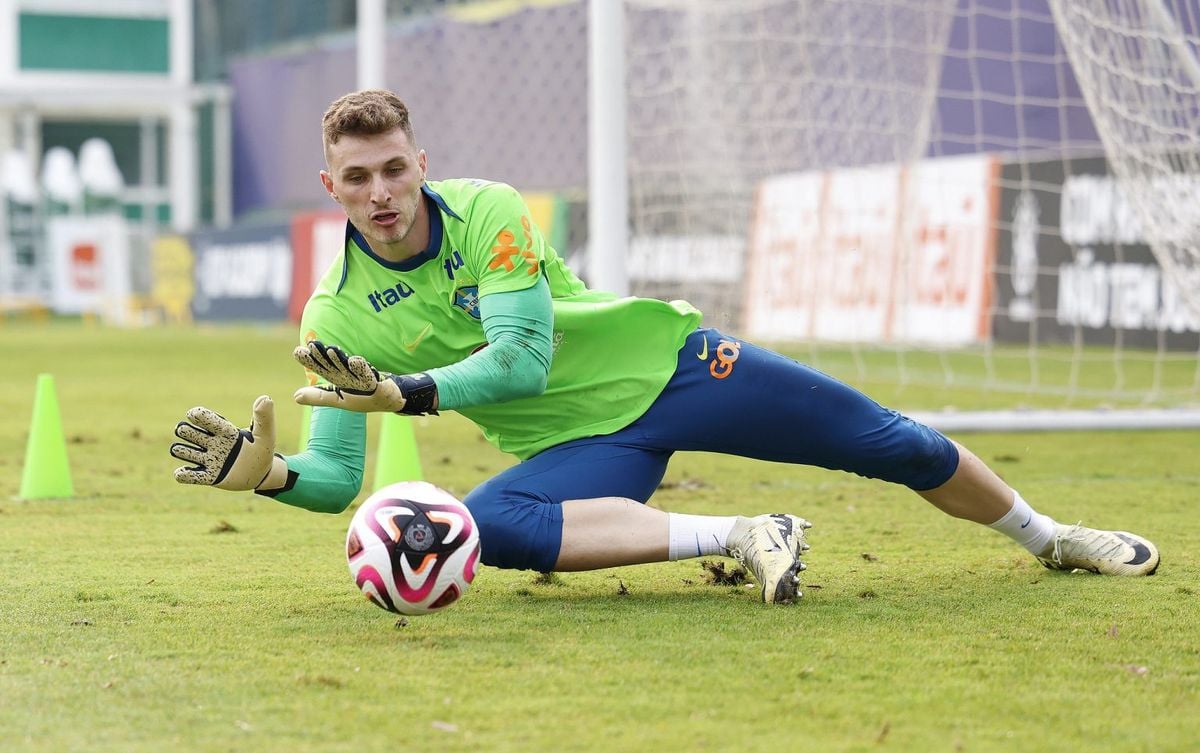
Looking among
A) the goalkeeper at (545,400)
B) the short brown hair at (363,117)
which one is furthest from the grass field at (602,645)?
the short brown hair at (363,117)

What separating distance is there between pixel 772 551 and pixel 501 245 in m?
1.07

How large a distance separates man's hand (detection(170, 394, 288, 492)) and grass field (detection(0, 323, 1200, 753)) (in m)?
0.37

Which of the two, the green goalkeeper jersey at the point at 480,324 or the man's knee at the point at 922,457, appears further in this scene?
the man's knee at the point at 922,457

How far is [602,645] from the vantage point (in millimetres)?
3791

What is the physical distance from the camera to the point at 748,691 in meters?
3.33

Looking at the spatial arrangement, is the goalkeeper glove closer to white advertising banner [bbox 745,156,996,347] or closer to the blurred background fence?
the blurred background fence

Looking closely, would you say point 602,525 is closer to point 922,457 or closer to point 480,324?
point 480,324

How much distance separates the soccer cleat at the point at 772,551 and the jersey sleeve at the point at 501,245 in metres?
0.90

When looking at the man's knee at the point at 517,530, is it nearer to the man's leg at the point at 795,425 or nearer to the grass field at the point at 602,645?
the grass field at the point at 602,645

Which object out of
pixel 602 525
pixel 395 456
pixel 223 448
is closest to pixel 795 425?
pixel 602 525

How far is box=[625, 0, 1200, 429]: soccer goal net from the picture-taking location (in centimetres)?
834

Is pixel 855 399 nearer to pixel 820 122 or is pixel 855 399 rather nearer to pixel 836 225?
pixel 820 122

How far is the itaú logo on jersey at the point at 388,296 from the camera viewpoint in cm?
433

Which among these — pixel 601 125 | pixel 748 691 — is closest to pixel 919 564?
pixel 748 691
